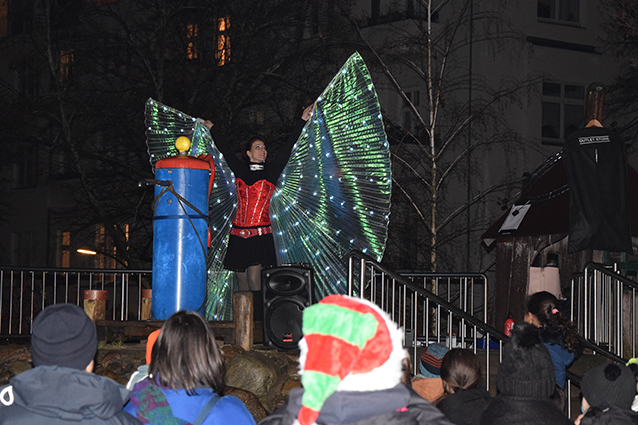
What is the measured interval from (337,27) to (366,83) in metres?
7.39

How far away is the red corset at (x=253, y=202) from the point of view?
739cm

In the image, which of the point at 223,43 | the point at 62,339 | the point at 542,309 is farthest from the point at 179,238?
the point at 223,43

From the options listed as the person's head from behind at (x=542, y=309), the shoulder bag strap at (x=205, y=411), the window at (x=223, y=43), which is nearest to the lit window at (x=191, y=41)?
the window at (x=223, y=43)

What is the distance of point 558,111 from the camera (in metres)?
16.8

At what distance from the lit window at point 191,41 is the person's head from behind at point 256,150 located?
7854 mm

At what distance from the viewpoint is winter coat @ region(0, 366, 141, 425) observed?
248 cm

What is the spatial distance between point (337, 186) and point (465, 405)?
4146mm

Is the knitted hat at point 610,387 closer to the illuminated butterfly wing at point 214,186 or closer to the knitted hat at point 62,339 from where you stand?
the knitted hat at point 62,339

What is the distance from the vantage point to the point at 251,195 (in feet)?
24.2

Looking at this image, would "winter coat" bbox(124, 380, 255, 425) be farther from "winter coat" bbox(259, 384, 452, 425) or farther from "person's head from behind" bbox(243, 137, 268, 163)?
"person's head from behind" bbox(243, 137, 268, 163)

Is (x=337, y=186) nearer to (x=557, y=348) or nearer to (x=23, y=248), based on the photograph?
(x=557, y=348)

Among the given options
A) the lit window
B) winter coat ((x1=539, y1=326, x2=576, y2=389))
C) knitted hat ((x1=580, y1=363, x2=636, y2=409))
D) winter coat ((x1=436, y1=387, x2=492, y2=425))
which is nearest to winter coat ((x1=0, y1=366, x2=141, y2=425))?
winter coat ((x1=436, y1=387, x2=492, y2=425))

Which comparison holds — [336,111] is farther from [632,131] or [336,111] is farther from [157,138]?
[632,131]

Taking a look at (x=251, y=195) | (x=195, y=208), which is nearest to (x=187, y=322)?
(x=195, y=208)
